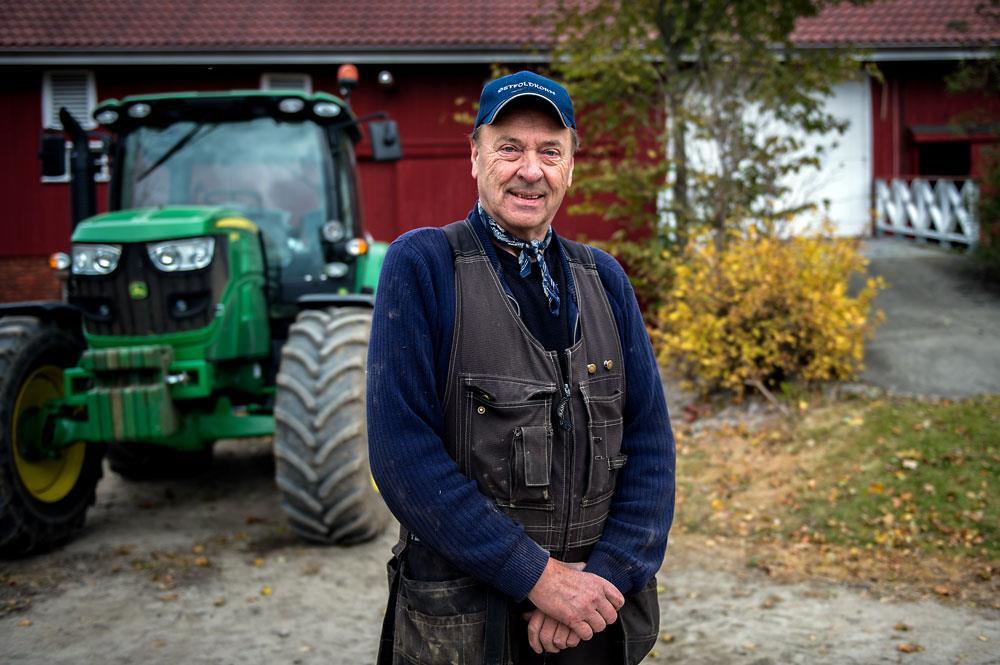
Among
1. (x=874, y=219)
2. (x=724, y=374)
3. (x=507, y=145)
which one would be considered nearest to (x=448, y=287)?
(x=507, y=145)

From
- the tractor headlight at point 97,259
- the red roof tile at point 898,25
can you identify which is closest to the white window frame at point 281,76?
the red roof tile at point 898,25

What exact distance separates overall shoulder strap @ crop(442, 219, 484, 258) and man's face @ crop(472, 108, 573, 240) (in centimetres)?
8

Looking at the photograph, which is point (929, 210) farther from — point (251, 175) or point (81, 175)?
point (81, 175)

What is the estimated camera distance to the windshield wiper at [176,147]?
19.8ft

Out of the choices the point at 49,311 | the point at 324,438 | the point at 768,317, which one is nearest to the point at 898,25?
the point at 768,317

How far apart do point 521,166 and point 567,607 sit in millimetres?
1008

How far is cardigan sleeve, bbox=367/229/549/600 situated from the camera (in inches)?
78.7

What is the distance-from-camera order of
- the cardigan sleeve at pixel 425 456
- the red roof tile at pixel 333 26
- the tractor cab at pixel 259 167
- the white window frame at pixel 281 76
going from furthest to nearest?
the white window frame at pixel 281 76
the red roof tile at pixel 333 26
the tractor cab at pixel 259 167
the cardigan sleeve at pixel 425 456

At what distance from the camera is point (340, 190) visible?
20.7 ft

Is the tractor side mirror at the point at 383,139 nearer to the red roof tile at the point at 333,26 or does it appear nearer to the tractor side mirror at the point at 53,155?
the tractor side mirror at the point at 53,155

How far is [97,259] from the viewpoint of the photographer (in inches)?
211

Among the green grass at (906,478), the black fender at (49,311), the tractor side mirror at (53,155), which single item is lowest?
the green grass at (906,478)

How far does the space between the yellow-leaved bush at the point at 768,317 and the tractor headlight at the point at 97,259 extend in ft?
14.2

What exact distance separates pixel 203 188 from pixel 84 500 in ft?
6.85
